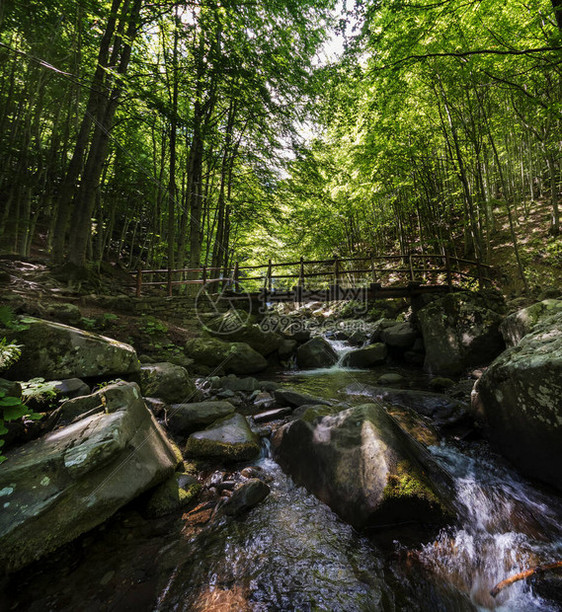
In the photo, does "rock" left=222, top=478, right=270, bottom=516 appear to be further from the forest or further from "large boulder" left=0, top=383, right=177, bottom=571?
the forest

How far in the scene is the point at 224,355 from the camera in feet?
23.7

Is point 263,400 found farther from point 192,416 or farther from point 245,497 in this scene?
point 245,497

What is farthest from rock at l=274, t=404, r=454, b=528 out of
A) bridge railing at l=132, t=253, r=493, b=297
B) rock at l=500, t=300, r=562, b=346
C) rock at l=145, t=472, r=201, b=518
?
bridge railing at l=132, t=253, r=493, b=297

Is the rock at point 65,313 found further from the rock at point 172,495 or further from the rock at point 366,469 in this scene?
the rock at point 366,469

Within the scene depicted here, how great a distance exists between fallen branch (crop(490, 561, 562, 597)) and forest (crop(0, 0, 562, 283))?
6468 millimetres

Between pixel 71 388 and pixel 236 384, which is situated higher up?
pixel 71 388

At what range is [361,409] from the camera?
303 centimetres

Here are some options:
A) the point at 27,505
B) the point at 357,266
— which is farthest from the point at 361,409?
the point at 357,266

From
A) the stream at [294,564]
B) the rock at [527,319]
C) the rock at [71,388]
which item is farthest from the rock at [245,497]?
the rock at [527,319]

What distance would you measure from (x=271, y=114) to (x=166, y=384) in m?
11.7

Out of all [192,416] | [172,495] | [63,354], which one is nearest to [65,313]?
[63,354]

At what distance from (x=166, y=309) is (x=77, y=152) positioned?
5500 millimetres

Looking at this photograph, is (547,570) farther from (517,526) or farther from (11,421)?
(11,421)

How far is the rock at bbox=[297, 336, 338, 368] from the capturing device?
344 inches
